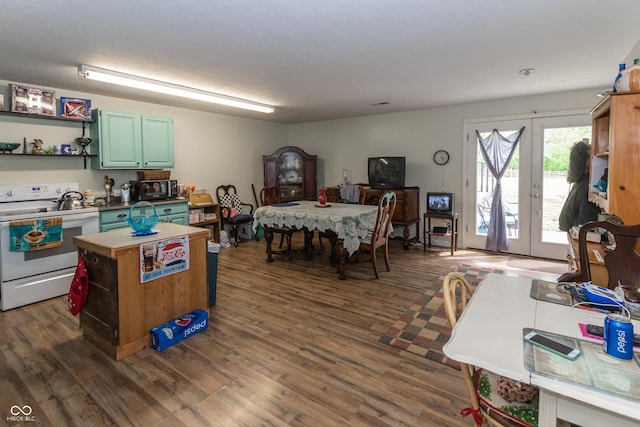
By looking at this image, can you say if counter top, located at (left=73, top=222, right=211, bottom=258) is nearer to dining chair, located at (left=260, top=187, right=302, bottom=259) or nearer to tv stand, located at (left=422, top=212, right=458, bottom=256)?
dining chair, located at (left=260, top=187, right=302, bottom=259)

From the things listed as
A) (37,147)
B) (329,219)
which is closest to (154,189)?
(37,147)

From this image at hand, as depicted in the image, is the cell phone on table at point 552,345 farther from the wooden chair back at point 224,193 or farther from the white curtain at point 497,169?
the wooden chair back at point 224,193

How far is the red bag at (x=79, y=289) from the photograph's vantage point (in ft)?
8.27

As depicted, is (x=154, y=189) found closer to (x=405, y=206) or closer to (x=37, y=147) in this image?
(x=37, y=147)

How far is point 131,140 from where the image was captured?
4.53 metres

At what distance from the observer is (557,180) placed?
15.5 ft

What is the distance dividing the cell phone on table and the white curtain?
4406mm

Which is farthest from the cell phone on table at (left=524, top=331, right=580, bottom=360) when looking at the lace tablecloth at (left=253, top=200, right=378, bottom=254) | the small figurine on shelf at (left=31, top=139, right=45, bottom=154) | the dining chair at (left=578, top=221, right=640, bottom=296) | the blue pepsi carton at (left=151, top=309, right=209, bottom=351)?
the small figurine on shelf at (left=31, top=139, right=45, bottom=154)

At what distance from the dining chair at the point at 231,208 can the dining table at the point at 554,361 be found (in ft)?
16.1

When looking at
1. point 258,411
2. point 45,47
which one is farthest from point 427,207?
point 45,47

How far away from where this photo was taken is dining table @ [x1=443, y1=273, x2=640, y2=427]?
0.93m

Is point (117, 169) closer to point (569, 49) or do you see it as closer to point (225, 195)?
point (225, 195)

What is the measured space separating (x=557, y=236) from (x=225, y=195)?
5398 mm

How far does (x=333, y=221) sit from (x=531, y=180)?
316 cm
